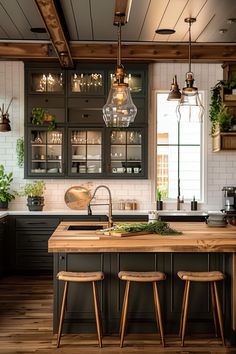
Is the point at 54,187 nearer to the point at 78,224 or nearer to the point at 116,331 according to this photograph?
the point at 78,224

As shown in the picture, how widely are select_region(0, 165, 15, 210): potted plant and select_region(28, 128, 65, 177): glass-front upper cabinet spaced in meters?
0.41

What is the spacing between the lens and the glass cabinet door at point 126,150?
27.4 ft

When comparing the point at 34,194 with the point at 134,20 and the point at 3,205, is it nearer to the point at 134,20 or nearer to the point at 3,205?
the point at 3,205

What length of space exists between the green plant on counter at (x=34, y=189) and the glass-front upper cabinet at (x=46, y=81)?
143cm

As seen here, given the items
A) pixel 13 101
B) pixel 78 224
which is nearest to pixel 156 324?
pixel 78 224

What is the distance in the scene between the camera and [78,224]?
6.08 metres

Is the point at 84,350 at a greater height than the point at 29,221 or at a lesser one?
lesser

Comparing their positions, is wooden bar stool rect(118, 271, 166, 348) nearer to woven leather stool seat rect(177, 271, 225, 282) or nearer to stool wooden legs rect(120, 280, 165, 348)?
stool wooden legs rect(120, 280, 165, 348)

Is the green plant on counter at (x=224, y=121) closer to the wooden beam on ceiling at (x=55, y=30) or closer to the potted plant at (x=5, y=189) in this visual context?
the wooden beam on ceiling at (x=55, y=30)

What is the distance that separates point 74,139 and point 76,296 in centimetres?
367

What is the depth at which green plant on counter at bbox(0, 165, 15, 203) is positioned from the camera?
8248 mm

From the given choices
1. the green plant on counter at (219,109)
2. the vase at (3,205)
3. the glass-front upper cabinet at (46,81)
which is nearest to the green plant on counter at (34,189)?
the vase at (3,205)

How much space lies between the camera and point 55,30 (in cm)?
603

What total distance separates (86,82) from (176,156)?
186 centimetres
